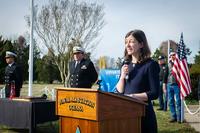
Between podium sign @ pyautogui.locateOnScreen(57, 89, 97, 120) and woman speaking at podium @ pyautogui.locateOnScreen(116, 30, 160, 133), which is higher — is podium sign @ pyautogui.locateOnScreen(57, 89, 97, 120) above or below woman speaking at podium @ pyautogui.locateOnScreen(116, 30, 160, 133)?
below

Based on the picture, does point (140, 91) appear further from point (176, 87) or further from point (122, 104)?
point (176, 87)

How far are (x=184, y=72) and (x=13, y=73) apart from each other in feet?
15.3

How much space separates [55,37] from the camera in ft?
102

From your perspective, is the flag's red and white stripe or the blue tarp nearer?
the flag's red and white stripe

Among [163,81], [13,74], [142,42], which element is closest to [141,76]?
[142,42]

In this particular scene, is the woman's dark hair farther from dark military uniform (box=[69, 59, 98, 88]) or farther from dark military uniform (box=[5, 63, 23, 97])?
dark military uniform (box=[5, 63, 23, 97])

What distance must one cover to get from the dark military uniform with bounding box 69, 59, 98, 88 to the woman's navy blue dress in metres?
4.86

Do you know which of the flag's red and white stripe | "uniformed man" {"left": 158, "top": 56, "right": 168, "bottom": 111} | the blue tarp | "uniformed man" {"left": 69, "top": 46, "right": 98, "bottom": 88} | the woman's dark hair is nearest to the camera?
the woman's dark hair

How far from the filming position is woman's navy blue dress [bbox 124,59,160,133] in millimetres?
3379

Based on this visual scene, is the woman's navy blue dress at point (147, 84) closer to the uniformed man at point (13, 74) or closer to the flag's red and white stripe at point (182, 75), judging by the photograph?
the uniformed man at point (13, 74)

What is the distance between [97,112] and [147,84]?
0.62m

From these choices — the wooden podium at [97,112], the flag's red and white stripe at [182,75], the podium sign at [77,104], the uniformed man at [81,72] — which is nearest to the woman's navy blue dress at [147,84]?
the wooden podium at [97,112]

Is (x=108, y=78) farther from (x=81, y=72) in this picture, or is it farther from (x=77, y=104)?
(x=77, y=104)

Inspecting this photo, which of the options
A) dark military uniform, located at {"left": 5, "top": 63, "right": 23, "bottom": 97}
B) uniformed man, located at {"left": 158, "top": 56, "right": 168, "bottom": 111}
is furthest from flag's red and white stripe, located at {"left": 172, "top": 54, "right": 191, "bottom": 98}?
dark military uniform, located at {"left": 5, "top": 63, "right": 23, "bottom": 97}
